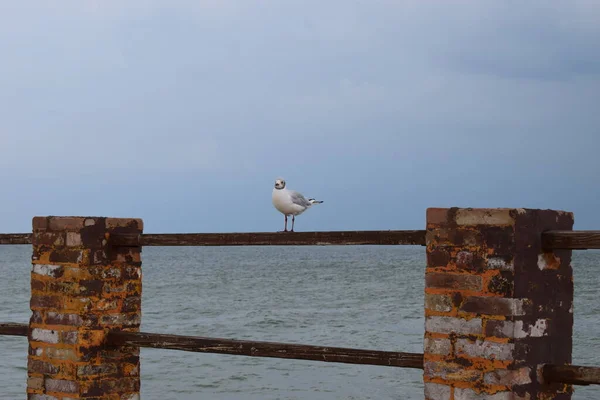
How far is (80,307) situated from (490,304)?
2837mm

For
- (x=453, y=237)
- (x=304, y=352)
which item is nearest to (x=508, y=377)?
(x=453, y=237)

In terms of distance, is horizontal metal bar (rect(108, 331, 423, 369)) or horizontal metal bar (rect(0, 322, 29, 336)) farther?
horizontal metal bar (rect(0, 322, 29, 336))

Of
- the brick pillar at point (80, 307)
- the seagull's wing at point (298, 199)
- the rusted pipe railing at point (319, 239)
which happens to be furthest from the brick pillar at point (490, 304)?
the seagull's wing at point (298, 199)

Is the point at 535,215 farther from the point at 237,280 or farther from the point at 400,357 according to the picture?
the point at 237,280

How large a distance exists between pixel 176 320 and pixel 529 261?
89.1 ft

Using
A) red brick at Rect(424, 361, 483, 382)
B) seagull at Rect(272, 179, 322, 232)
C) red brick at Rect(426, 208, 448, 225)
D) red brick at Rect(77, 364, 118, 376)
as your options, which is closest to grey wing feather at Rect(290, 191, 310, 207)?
seagull at Rect(272, 179, 322, 232)

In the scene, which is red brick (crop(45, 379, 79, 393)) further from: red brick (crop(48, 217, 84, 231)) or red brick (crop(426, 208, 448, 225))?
red brick (crop(426, 208, 448, 225))

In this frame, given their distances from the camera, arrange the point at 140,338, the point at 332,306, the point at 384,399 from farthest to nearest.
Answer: the point at 332,306
the point at 384,399
the point at 140,338

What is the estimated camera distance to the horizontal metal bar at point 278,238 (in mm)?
4488

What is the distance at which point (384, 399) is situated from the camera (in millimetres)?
14758

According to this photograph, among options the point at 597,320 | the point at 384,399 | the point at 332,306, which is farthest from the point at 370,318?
the point at 384,399

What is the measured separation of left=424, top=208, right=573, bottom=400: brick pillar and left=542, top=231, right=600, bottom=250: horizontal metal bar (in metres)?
0.05

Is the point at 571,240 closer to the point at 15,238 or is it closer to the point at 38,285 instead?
the point at 38,285

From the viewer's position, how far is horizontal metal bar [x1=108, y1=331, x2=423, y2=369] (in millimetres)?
4430
